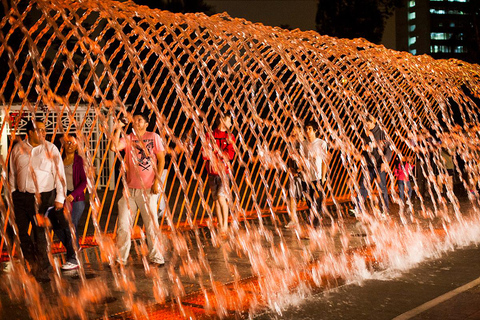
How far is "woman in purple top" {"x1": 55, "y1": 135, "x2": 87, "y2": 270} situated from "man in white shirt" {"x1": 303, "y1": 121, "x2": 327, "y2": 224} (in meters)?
3.71

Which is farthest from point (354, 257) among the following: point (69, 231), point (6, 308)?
point (6, 308)

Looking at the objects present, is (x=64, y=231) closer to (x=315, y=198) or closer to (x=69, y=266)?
(x=69, y=266)

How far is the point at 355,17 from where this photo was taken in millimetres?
37250

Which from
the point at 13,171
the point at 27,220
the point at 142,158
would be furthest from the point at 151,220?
the point at 13,171

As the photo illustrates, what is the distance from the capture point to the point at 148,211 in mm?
6645

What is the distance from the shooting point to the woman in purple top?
6703 mm

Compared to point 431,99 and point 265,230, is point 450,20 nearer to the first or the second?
point 431,99

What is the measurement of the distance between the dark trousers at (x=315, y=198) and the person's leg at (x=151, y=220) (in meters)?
2.95

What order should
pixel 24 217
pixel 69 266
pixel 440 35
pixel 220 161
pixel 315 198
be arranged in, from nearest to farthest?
pixel 24 217 → pixel 69 266 → pixel 220 161 → pixel 315 198 → pixel 440 35

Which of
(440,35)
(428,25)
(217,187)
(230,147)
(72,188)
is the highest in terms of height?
(428,25)

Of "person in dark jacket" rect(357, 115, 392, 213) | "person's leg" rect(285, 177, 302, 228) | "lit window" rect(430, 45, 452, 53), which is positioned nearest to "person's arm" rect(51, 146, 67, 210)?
"person's leg" rect(285, 177, 302, 228)

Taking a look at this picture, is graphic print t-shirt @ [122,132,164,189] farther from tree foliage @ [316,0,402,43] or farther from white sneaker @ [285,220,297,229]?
tree foliage @ [316,0,402,43]

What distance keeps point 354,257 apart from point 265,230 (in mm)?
2571

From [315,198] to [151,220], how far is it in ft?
10.2
